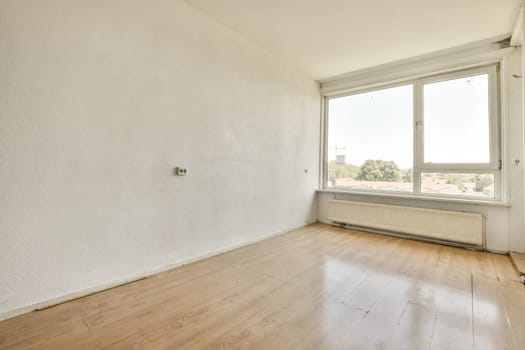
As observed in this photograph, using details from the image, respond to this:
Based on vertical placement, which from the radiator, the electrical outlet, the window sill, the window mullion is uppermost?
the window mullion

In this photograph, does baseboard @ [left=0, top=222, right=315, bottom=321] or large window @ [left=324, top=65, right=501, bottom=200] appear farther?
large window @ [left=324, top=65, right=501, bottom=200]

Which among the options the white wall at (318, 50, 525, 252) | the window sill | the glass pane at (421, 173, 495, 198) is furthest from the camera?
the glass pane at (421, 173, 495, 198)

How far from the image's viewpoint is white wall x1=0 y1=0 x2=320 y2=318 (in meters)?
1.83

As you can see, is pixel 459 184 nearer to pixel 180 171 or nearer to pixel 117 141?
pixel 180 171

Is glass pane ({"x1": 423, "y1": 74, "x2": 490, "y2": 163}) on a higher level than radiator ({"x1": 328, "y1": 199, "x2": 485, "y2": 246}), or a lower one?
higher

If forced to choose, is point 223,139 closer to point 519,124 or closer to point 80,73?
point 80,73

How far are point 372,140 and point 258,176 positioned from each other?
237 cm

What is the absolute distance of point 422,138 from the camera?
411 centimetres

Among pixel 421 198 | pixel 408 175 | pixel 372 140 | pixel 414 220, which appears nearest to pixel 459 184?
pixel 421 198

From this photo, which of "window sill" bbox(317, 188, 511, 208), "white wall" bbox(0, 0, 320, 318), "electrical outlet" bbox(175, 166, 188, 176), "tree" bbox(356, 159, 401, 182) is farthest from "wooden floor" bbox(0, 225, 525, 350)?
"tree" bbox(356, 159, 401, 182)

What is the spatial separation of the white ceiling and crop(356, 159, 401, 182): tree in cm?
174

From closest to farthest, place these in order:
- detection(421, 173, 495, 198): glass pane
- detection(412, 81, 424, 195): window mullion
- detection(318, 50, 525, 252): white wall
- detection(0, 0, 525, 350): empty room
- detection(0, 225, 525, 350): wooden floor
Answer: detection(0, 225, 525, 350): wooden floor
detection(0, 0, 525, 350): empty room
detection(318, 50, 525, 252): white wall
detection(421, 173, 495, 198): glass pane
detection(412, 81, 424, 195): window mullion

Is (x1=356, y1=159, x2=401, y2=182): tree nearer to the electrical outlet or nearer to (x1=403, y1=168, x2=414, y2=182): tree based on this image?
(x1=403, y1=168, x2=414, y2=182): tree

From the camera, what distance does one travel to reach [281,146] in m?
4.23
